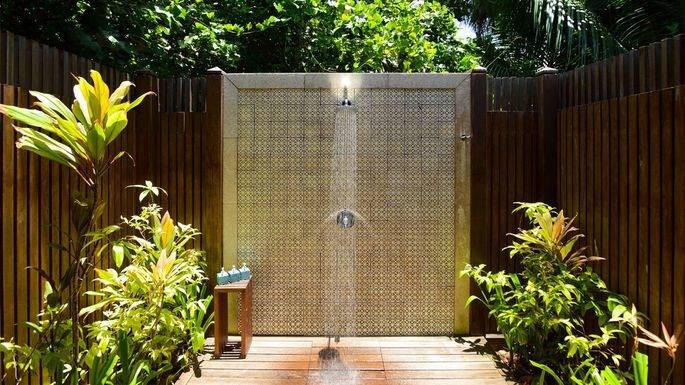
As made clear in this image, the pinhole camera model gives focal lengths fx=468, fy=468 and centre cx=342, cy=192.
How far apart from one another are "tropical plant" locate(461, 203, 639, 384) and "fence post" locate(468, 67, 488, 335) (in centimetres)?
61

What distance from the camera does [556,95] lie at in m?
3.82

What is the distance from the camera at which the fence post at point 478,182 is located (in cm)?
390

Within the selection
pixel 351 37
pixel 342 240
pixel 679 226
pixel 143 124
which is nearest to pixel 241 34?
pixel 351 37

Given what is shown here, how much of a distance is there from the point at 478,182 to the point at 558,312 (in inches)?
55.1

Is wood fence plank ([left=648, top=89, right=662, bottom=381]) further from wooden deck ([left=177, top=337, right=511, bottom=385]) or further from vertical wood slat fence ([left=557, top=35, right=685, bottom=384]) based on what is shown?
wooden deck ([left=177, top=337, right=511, bottom=385])

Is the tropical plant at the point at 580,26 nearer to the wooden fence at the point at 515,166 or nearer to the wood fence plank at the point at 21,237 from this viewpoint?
the wooden fence at the point at 515,166

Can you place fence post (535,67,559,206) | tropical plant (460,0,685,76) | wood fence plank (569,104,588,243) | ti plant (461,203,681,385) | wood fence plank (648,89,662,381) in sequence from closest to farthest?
wood fence plank (648,89,662,381), ti plant (461,203,681,385), wood fence plank (569,104,588,243), fence post (535,67,559,206), tropical plant (460,0,685,76)

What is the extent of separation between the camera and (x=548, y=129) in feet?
12.6

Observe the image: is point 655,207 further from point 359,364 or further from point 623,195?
point 359,364

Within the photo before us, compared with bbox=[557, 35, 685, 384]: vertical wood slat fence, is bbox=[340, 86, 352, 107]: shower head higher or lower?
higher

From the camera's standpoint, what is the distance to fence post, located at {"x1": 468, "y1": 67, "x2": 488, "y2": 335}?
390 cm

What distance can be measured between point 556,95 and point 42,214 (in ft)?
12.2

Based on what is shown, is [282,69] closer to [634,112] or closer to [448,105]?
[448,105]

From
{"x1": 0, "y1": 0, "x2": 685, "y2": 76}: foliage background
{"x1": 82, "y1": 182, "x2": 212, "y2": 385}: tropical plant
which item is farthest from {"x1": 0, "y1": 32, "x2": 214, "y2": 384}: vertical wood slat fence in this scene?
{"x1": 0, "y1": 0, "x2": 685, "y2": 76}: foliage background
